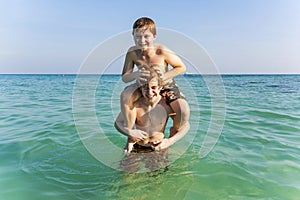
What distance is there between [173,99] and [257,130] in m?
3.75

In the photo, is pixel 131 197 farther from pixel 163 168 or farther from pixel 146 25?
pixel 146 25

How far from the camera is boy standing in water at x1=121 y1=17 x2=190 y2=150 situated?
2861 mm

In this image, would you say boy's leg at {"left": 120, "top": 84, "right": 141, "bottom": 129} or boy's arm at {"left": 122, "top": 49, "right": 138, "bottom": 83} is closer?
boy's leg at {"left": 120, "top": 84, "right": 141, "bottom": 129}

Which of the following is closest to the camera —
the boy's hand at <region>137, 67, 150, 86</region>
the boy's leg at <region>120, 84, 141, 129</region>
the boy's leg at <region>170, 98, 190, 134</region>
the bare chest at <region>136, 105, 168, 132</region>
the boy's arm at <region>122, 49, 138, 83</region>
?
the boy's hand at <region>137, 67, 150, 86</region>

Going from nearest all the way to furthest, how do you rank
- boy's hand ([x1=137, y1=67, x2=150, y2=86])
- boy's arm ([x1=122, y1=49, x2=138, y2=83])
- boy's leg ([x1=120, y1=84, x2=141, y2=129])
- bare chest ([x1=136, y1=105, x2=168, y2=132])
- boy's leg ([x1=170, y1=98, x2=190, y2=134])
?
boy's hand ([x1=137, y1=67, x2=150, y2=86]) < boy's leg ([x1=120, y1=84, x2=141, y2=129]) < boy's arm ([x1=122, y1=49, x2=138, y2=83]) < boy's leg ([x1=170, y1=98, x2=190, y2=134]) < bare chest ([x1=136, y1=105, x2=168, y2=132])

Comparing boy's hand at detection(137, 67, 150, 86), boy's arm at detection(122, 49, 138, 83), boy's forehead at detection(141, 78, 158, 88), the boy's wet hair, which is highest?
the boy's wet hair

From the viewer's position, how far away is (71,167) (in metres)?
3.97

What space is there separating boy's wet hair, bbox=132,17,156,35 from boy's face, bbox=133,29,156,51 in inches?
0.9

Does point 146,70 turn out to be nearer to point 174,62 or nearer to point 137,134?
point 174,62

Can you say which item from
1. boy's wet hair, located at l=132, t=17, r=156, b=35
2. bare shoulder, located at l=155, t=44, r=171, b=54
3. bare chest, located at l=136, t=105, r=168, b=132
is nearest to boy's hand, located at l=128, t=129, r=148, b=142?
bare chest, located at l=136, t=105, r=168, b=132

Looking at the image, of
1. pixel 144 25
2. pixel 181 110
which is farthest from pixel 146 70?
pixel 181 110

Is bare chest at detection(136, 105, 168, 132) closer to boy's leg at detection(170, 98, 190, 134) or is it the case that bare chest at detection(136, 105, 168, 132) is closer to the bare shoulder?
boy's leg at detection(170, 98, 190, 134)

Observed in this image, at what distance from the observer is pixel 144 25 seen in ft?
9.22

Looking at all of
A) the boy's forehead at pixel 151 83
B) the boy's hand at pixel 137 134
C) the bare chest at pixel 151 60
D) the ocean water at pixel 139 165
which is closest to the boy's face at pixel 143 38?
the bare chest at pixel 151 60
